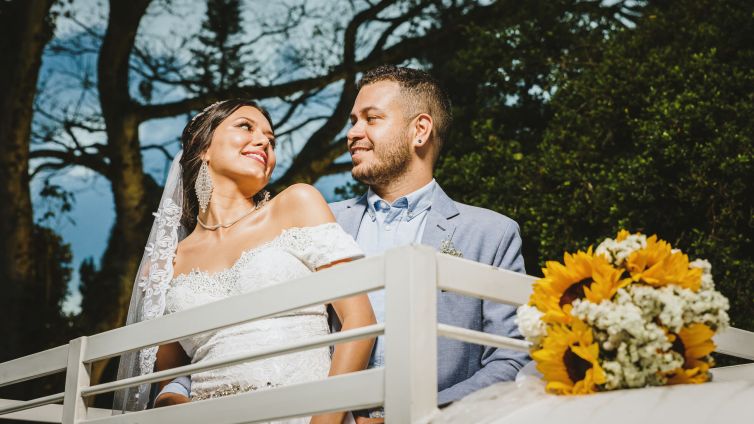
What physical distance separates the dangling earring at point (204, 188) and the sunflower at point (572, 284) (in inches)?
70.9

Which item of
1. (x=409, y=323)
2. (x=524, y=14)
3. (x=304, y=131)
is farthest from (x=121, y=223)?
(x=409, y=323)

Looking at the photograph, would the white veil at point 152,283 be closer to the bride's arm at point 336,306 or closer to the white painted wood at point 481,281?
the bride's arm at point 336,306

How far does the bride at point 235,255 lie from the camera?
286 cm

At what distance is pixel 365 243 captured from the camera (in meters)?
3.37

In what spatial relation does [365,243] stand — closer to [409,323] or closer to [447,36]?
[409,323]

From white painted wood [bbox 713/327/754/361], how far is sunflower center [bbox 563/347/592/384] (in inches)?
49.4

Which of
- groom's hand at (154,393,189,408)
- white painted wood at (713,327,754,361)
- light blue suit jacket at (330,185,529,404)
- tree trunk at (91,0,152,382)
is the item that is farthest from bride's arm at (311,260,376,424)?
tree trunk at (91,0,152,382)

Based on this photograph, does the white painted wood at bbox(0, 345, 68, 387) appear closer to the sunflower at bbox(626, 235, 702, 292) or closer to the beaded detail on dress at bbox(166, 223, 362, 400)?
the beaded detail on dress at bbox(166, 223, 362, 400)

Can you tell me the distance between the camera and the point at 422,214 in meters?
3.41

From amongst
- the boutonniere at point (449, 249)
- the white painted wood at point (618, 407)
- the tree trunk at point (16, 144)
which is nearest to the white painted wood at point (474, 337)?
the white painted wood at point (618, 407)

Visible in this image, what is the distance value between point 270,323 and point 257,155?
0.78m

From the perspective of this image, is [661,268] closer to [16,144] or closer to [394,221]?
[394,221]

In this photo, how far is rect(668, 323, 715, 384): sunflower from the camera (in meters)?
1.87

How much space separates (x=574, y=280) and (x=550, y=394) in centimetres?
27
